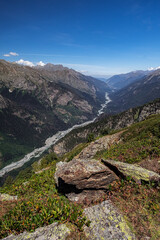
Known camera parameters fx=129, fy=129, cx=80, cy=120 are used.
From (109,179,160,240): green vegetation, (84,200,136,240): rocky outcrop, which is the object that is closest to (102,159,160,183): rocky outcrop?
(109,179,160,240): green vegetation

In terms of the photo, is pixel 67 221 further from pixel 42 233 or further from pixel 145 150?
pixel 145 150

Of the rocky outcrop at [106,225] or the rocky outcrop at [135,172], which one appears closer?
the rocky outcrop at [106,225]

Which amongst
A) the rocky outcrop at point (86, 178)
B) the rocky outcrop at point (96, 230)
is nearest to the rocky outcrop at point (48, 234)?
the rocky outcrop at point (96, 230)

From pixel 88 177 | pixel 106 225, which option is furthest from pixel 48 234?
pixel 88 177

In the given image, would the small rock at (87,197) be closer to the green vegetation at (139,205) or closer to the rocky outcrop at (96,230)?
the green vegetation at (139,205)

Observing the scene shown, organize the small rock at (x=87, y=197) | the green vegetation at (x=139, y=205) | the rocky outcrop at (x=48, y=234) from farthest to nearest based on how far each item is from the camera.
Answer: the small rock at (x=87, y=197)
the green vegetation at (x=139, y=205)
the rocky outcrop at (x=48, y=234)

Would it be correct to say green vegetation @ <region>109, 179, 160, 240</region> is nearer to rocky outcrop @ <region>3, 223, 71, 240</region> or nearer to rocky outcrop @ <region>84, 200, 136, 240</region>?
rocky outcrop @ <region>84, 200, 136, 240</region>

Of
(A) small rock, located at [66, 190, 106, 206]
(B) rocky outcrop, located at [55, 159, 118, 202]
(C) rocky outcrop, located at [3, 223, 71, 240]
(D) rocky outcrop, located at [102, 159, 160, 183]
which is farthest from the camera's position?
(B) rocky outcrop, located at [55, 159, 118, 202]
